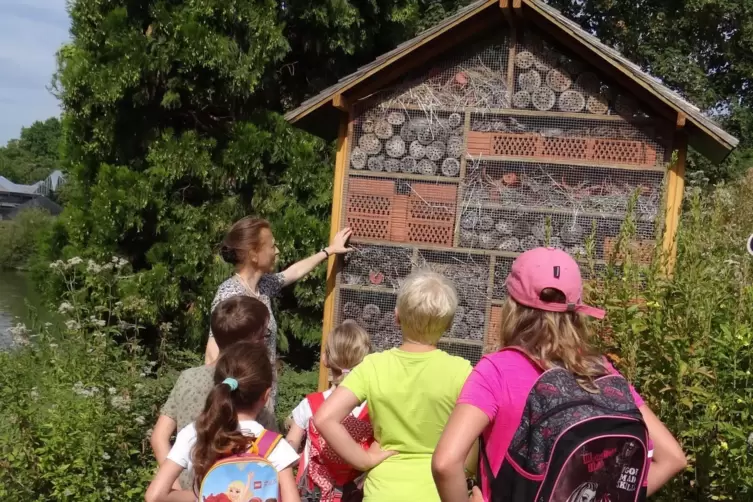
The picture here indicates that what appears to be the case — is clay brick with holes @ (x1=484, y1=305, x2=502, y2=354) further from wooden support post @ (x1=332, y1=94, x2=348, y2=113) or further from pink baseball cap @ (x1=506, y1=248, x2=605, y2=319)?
pink baseball cap @ (x1=506, y1=248, x2=605, y2=319)

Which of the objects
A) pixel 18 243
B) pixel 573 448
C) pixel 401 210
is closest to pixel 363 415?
pixel 573 448

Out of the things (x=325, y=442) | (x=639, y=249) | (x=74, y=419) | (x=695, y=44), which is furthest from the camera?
(x=695, y=44)

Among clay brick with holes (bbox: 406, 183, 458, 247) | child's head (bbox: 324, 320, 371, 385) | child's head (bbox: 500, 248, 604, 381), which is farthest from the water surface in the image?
child's head (bbox: 500, 248, 604, 381)

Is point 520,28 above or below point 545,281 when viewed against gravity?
above

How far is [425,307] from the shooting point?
2.88 m

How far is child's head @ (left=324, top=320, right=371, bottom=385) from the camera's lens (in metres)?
3.88

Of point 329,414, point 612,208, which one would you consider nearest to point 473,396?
point 329,414

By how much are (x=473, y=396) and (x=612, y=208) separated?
3658 mm

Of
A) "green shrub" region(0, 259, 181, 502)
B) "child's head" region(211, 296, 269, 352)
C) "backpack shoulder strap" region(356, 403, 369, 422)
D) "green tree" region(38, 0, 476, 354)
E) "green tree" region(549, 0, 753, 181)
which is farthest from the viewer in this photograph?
"green tree" region(549, 0, 753, 181)

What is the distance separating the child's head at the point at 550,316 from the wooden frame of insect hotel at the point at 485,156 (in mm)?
3118

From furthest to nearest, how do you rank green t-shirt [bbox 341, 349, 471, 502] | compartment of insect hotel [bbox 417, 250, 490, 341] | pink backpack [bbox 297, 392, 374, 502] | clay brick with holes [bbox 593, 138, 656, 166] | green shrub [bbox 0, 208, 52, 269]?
green shrub [bbox 0, 208, 52, 269] → compartment of insect hotel [bbox 417, 250, 490, 341] → clay brick with holes [bbox 593, 138, 656, 166] → pink backpack [bbox 297, 392, 374, 502] → green t-shirt [bbox 341, 349, 471, 502]

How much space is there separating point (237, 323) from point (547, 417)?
163 centimetres

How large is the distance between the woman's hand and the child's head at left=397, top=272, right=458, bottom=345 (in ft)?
9.28

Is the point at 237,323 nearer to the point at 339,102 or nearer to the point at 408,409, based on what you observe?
the point at 408,409
